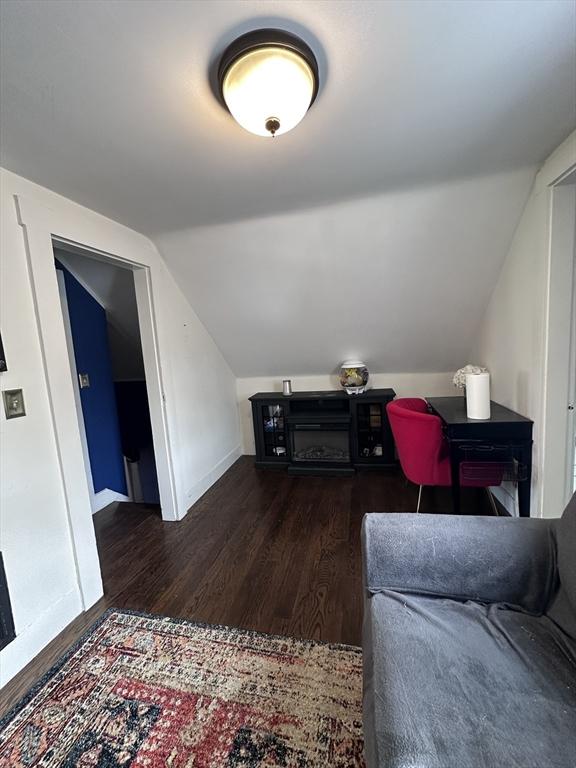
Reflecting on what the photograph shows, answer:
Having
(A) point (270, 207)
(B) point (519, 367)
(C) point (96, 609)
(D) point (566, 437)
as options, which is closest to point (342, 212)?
(A) point (270, 207)

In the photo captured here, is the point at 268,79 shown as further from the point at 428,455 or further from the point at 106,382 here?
the point at 106,382

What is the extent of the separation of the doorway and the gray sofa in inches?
97.1

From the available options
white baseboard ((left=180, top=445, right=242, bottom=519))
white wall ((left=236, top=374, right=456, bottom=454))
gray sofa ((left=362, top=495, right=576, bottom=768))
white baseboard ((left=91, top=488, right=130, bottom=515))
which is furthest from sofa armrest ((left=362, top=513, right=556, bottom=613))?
white baseboard ((left=91, top=488, right=130, bottom=515))

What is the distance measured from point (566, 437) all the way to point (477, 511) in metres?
1.01

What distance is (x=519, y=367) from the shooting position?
6.84 feet

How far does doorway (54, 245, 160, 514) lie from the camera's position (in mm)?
2637

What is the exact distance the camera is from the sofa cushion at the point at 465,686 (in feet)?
2.19

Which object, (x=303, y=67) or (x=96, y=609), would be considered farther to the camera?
(x=96, y=609)

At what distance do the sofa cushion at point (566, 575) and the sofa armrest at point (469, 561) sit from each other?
4 cm

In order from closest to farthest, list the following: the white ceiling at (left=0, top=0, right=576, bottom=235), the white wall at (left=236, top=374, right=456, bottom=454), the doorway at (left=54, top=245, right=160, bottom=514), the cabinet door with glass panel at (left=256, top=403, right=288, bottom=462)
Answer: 1. the white ceiling at (left=0, top=0, right=576, bottom=235)
2. the doorway at (left=54, top=245, right=160, bottom=514)
3. the white wall at (left=236, top=374, right=456, bottom=454)
4. the cabinet door with glass panel at (left=256, top=403, right=288, bottom=462)

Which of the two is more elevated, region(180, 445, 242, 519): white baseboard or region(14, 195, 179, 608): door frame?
region(14, 195, 179, 608): door frame

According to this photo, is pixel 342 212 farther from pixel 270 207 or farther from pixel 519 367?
pixel 519 367

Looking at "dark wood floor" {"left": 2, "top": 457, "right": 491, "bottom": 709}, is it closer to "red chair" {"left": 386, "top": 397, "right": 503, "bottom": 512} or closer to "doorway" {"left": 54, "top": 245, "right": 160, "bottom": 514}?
"doorway" {"left": 54, "top": 245, "right": 160, "bottom": 514}

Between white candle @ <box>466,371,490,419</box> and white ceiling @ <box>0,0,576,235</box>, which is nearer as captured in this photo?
white ceiling @ <box>0,0,576,235</box>
